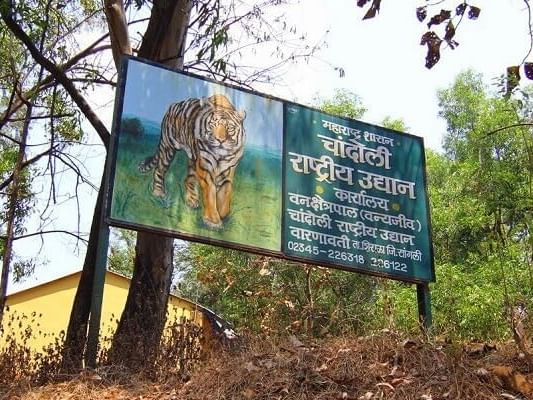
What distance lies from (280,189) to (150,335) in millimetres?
2115

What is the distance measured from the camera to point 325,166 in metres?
8.13

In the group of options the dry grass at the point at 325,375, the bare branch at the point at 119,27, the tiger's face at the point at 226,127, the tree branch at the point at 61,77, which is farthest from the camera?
the tree branch at the point at 61,77

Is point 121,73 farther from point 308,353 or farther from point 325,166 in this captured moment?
point 308,353

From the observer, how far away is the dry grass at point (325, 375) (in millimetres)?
4523

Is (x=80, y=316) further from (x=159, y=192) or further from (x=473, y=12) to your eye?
(x=473, y=12)

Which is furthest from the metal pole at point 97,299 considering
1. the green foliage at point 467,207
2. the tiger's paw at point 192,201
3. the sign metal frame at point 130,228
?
the green foliage at point 467,207

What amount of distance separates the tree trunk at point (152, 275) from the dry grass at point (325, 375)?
18.1 inches

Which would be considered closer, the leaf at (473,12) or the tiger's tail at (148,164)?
the leaf at (473,12)

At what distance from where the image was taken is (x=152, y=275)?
8.08m

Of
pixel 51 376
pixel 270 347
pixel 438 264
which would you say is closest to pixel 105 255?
pixel 51 376

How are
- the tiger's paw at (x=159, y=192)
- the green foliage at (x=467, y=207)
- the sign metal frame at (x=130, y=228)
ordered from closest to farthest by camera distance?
the sign metal frame at (x=130, y=228), the tiger's paw at (x=159, y=192), the green foliage at (x=467, y=207)

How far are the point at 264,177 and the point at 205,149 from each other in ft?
2.38

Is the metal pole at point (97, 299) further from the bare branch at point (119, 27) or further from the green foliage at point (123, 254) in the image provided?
the green foliage at point (123, 254)

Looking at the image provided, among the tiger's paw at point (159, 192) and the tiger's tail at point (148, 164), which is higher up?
the tiger's tail at point (148, 164)
